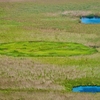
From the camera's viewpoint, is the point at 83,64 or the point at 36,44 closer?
the point at 83,64

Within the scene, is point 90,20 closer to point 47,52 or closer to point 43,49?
point 43,49

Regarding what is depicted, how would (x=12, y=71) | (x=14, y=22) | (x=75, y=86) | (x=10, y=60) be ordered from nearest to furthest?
(x=75, y=86), (x=12, y=71), (x=10, y=60), (x=14, y=22)

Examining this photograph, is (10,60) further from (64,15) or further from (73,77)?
(64,15)

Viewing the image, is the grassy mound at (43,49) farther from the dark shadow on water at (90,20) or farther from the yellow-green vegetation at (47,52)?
the dark shadow on water at (90,20)

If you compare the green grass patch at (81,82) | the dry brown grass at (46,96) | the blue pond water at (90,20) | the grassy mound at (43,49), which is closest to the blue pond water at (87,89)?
the green grass patch at (81,82)

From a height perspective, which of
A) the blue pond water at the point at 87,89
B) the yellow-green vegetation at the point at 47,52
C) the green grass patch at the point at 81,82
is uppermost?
the yellow-green vegetation at the point at 47,52

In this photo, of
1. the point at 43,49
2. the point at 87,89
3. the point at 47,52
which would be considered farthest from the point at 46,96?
the point at 43,49

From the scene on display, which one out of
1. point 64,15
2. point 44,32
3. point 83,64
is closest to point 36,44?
point 44,32
